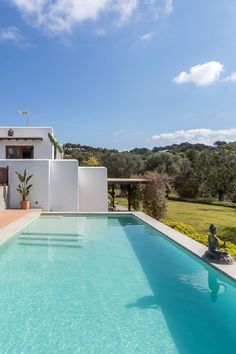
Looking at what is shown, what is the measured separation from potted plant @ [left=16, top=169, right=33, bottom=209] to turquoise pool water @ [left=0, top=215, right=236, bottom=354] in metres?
8.31

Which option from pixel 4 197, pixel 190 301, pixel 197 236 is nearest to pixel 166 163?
pixel 4 197

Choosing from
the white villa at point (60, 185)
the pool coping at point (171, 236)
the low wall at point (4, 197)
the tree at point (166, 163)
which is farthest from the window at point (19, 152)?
the tree at point (166, 163)

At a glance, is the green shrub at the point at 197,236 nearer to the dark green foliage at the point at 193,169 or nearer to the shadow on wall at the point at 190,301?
the shadow on wall at the point at 190,301

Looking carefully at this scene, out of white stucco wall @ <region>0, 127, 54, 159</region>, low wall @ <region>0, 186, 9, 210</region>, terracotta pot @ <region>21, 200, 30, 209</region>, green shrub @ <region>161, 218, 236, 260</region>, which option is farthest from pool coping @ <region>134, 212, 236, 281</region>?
white stucco wall @ <region>0, 127, 54, 159</region>

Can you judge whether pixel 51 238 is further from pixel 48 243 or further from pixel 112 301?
pixel 112 301

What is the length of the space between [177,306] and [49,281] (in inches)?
115

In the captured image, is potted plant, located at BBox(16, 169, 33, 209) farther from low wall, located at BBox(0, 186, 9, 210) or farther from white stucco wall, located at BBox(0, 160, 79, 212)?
low wall, located at BBox(0, 186, 9, 210)

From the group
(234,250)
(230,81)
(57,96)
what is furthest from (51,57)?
(234,250)

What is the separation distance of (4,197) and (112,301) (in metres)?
13.5

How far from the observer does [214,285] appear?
6.38 m

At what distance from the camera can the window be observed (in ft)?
76.0

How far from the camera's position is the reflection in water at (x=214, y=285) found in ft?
19.8

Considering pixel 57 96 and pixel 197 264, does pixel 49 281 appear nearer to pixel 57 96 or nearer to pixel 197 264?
pixel 197 264

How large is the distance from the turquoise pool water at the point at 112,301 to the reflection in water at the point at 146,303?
19mm
